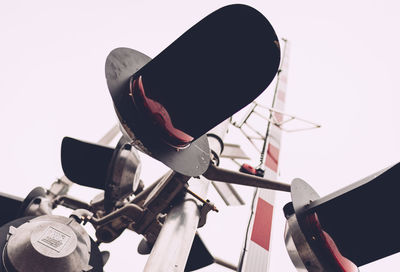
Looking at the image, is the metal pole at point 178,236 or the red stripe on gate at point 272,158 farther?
the red stripe on gate at point 272,158

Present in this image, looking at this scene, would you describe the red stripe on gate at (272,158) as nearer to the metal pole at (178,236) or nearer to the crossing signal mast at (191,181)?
the crossing signal mast at (191,181)

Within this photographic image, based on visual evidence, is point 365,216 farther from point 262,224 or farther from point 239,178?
point 262,224

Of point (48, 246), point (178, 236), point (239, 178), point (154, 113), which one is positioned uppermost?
point (154, 113)

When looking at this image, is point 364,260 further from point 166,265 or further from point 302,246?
point 166,265

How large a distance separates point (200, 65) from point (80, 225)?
1.04m

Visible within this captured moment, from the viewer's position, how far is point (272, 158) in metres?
3.56

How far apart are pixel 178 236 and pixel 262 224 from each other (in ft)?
4.77

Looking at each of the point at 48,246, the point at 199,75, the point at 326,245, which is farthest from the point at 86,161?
the point at 326,245

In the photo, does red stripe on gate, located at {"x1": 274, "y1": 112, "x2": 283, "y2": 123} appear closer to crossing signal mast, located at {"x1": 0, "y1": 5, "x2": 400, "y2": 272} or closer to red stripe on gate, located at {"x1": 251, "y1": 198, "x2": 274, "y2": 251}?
red stripe on gate, located at {"x1": 251, "y1": 198, "x2": 274, "y2": 251}

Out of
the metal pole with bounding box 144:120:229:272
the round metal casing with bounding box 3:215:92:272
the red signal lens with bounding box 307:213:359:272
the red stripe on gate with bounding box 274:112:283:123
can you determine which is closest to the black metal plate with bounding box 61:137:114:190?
the round metal casing with bounding box 3:215:92:272

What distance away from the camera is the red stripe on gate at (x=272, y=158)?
11.3 ft

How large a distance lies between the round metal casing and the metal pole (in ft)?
1.48

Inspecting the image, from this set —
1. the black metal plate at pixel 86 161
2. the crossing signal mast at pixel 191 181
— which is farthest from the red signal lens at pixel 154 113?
the black metal plate at pixel 86 161

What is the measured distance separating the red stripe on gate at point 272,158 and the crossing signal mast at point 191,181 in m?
1.47
